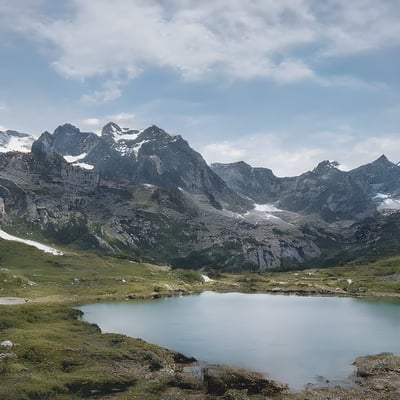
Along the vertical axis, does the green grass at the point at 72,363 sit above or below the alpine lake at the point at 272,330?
above

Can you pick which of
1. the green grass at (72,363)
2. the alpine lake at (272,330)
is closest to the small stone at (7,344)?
the green grass at (72,363)

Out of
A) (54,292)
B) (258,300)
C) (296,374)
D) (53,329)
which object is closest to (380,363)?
(296,374)

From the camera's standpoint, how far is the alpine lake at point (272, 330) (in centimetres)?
8325

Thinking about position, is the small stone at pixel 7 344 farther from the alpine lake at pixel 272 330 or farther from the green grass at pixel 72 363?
the alpine lake at pixel 272 330

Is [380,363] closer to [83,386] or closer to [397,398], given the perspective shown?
[397,398]

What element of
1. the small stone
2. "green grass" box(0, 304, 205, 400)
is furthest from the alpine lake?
the small stone

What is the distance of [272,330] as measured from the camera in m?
121

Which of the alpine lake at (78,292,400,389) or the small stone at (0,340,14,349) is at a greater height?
the small stone at (0,340,14,349)

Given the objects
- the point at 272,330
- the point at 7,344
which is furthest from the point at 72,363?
the point at 272,330

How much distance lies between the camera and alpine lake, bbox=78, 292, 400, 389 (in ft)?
273

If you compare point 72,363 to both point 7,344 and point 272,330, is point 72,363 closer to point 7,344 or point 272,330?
point 7,344

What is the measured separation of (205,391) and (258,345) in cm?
3647

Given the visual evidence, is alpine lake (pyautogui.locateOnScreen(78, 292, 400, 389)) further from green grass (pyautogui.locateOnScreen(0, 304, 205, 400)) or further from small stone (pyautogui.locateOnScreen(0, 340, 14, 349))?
small stone (pyautogui.locateOnScreen(0, 340, 14, 349))

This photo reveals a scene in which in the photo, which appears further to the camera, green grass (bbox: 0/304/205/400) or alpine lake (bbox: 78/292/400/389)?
alpine lake (bbox: 78/292/400/389)
